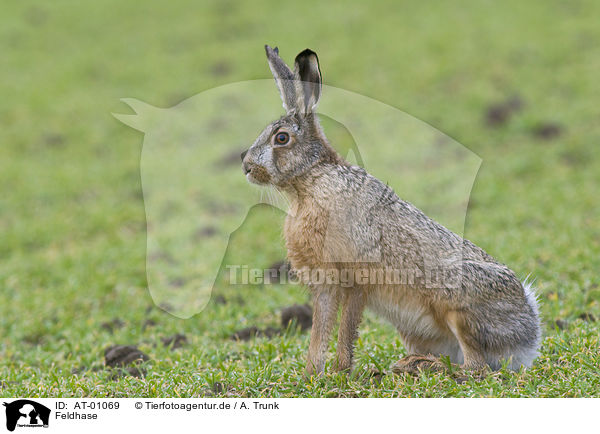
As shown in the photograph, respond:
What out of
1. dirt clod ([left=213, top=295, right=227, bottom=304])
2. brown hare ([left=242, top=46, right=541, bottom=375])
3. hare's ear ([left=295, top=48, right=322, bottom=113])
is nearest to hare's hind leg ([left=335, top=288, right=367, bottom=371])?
brown hare ([left=242, top=46, right=541, bottom=375])

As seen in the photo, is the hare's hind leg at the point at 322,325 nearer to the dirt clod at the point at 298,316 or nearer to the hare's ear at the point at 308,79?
the hare's ear at the point at 308,79

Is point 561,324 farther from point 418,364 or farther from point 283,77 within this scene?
point 283,77

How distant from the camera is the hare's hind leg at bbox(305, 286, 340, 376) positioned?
436 cm

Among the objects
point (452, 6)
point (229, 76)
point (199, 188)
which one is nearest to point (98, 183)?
point (199, 188)

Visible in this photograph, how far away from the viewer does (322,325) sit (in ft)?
14.4

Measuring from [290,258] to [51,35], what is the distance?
47.1 ft

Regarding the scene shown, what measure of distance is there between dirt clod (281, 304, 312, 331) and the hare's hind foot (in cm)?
165

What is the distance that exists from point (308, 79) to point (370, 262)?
126cm

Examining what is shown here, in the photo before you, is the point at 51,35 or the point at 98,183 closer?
the point at 98,183

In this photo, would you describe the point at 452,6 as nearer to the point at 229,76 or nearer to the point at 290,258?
the point at 229,76

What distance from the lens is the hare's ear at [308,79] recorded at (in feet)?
13.9

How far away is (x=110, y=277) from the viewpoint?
7734 millimetres
